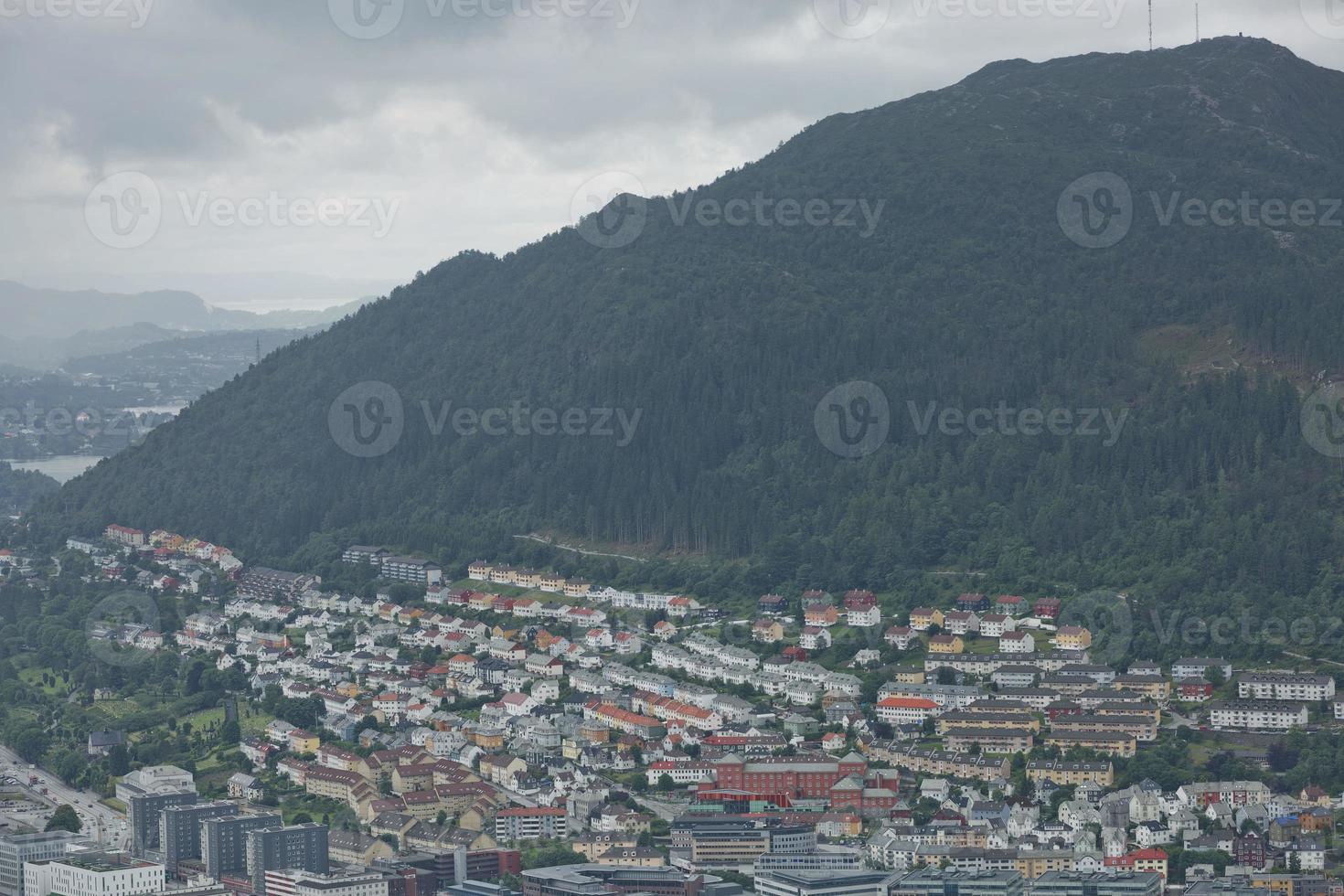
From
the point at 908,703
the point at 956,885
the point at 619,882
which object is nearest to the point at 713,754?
the point at 908,703

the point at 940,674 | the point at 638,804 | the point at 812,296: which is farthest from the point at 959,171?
the point at 638,804

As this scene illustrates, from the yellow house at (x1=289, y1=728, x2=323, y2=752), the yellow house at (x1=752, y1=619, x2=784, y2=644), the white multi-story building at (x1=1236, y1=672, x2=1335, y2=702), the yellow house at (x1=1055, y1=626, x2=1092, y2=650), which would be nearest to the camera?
the white multi-story building at (x1=1236, y1=672, x2=1335, y2=702)

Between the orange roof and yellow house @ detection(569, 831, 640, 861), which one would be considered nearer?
yellow house @ detection(569, 831, 640, 861)

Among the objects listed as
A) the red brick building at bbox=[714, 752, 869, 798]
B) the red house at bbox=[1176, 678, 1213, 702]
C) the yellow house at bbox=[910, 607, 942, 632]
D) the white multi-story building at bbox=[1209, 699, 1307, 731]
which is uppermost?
the yellow house at bbox=[910, 607, 942, 632]

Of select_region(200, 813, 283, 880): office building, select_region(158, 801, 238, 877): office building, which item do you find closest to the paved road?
select_region(158, 801, 238, 877): office building

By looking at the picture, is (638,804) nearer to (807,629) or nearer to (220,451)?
(807,629)

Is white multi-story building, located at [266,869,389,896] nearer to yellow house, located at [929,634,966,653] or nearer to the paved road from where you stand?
the paved road
